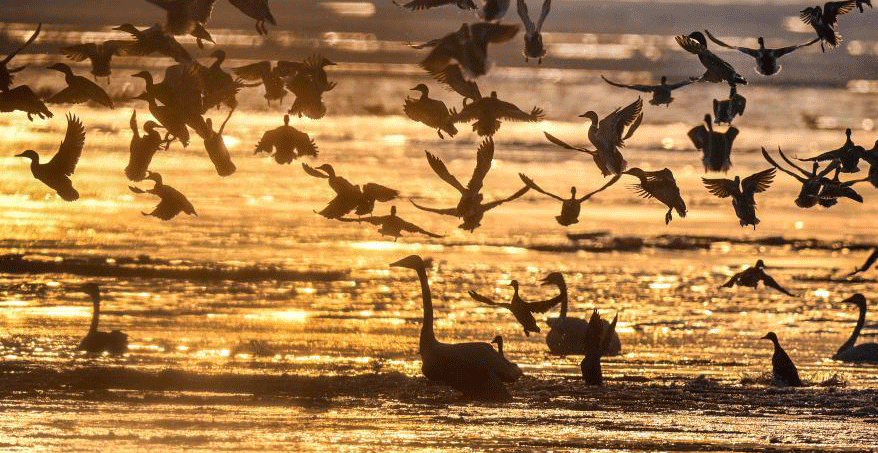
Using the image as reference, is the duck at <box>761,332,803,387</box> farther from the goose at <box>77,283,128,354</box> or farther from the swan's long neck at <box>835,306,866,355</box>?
the goose at <box>77,283,128,354</box>

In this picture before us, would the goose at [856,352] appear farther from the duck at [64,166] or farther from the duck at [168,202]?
the duck at [64,166]

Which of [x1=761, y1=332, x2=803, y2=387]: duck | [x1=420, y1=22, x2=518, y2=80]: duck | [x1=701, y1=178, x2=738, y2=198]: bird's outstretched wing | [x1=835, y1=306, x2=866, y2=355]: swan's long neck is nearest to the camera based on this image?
[x1=420, y1=22, x2=518, y2=80]: duck

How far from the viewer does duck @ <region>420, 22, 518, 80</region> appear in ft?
40.4

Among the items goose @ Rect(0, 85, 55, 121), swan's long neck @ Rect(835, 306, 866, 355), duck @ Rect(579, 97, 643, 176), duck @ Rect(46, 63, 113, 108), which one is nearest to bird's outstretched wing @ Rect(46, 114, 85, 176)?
duck @ Rect(46, 63, 113, 108)

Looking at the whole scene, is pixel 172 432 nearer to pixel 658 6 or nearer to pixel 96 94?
pixel 96 94

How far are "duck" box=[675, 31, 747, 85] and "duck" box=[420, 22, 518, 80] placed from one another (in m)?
2.91

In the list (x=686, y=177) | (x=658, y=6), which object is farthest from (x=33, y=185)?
(x=658, y=6)

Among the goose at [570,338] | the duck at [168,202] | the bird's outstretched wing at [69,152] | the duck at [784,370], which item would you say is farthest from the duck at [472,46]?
the goose at [570,338]

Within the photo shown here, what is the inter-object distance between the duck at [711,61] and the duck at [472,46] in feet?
9.55

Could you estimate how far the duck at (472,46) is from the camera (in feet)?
40.4

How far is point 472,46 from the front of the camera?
40.7 ft

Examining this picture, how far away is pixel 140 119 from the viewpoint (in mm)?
42250

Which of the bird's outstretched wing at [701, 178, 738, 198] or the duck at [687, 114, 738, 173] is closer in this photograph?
the bird's outstretched wing at [701, 178, 738, 198]

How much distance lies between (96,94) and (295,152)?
1819mm
